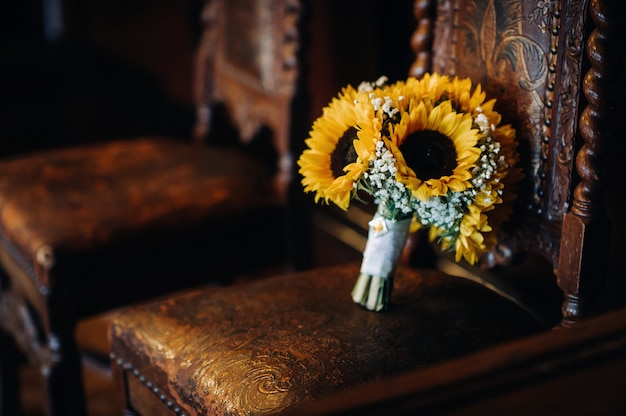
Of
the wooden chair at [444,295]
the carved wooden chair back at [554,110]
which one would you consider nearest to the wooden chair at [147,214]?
the wooden chair at [444,295]

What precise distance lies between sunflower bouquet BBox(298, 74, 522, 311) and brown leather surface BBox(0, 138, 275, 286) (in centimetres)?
59

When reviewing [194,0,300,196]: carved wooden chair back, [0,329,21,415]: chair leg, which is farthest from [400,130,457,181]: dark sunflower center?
[0,329,21,415]: chair leg

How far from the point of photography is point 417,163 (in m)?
1.01

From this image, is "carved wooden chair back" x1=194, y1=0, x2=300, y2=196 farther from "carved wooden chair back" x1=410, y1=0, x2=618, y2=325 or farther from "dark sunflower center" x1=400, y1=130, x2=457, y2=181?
"dark sunflower center" x1=400, y1=130, x2=457, y2=181

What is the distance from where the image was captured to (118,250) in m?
1.50

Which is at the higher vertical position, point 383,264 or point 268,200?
point 383,264

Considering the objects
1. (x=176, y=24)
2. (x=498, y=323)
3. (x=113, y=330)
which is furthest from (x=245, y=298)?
(x=176, y=24)

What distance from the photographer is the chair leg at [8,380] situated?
1.79 m

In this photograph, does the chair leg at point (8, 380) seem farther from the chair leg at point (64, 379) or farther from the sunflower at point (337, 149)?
the sunflower at point (337, 149)

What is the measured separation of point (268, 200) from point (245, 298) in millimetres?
506

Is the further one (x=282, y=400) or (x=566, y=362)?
(x=282, y=400)

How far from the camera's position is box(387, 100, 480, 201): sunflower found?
0.98 metres

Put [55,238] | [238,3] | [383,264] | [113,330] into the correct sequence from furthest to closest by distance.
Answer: [238,3] → [55,238] → [113,330] → [383,264]

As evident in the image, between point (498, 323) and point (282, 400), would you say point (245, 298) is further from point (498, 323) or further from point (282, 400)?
point (498, 323)
